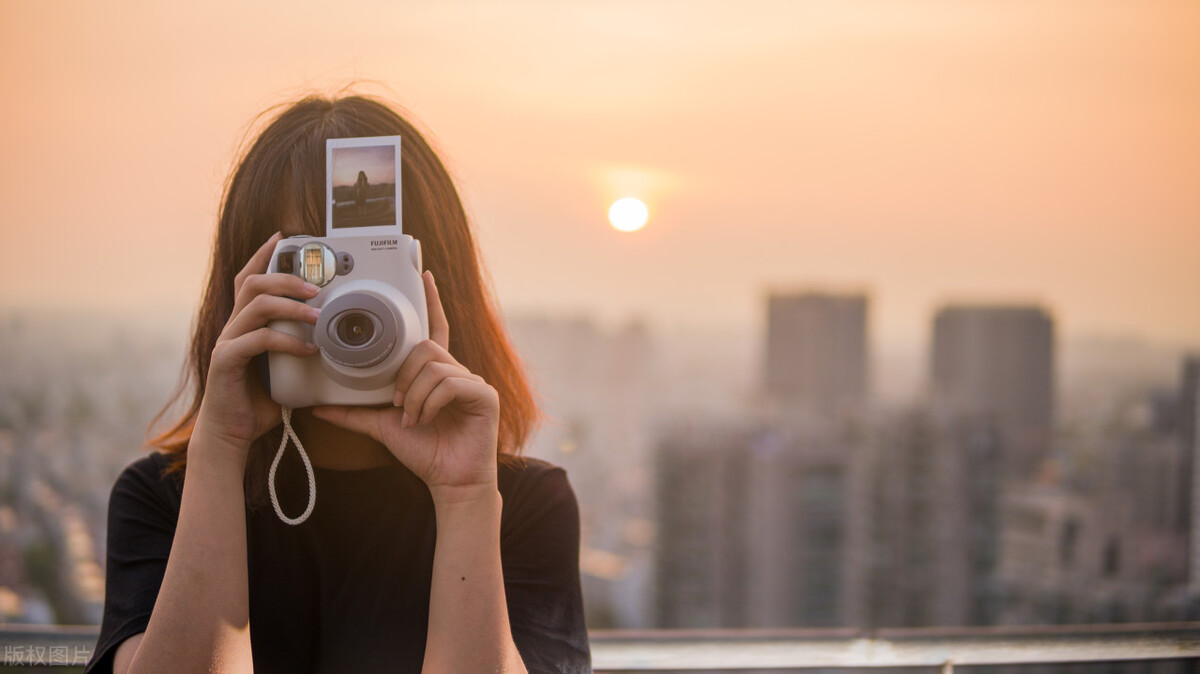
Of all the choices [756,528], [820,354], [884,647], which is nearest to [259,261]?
[884,647]

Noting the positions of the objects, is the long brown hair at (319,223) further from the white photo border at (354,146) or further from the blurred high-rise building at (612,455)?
the blurred high-rise building at (612,455)

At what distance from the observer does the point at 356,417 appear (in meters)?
0.86

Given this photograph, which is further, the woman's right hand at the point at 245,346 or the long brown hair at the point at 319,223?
the long brown hair at the point at 319,223

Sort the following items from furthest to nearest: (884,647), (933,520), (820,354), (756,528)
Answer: (820,354) < (756,528) < (933,520) < (884,647)

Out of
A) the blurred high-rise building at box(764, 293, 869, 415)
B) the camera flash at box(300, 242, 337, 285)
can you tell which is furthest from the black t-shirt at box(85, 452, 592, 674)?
the blurred high-rise building at box(764, 293, 869, 415)

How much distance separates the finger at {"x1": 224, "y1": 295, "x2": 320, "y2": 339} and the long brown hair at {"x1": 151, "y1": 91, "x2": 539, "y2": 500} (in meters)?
0.12

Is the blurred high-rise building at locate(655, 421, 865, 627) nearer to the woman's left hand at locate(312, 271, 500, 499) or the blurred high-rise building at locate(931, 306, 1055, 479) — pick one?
the blurred high-rise building at locate(931, 306, 1055, 479)

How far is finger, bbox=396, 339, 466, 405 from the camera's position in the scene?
82cm

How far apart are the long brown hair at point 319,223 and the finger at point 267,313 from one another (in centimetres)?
12

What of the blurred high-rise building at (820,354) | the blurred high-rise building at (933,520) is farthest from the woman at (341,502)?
the blurred high-rise building at (820,354)

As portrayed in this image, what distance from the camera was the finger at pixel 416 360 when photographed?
0.82 metres

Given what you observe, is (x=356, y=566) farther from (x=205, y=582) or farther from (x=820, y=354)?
(x=820, y=354)

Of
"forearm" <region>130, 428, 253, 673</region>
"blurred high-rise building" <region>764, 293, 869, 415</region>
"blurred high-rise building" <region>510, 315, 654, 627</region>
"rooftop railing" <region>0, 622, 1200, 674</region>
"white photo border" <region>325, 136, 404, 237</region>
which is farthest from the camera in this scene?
"blurred high-rise building" <region>764, 293, 869, 415</region>

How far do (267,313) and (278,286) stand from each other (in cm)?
3
